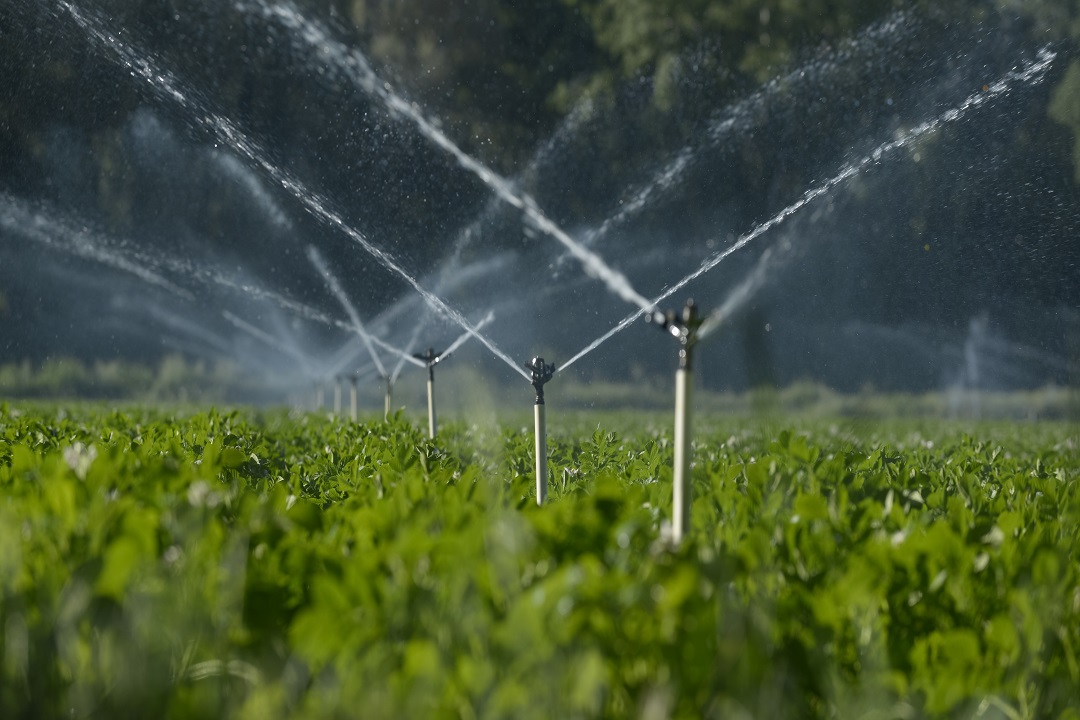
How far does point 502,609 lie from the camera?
2273 mm

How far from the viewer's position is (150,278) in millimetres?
43094

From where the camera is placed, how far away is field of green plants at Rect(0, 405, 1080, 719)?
196cm

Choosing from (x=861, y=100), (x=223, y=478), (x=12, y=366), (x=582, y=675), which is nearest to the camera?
(x=582, y=675)

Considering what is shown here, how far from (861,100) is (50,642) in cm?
3110

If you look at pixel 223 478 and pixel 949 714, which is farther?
pixel 223 478

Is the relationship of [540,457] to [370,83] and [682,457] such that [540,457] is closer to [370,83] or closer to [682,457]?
[682,457]

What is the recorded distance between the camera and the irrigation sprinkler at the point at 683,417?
2764 millimetres

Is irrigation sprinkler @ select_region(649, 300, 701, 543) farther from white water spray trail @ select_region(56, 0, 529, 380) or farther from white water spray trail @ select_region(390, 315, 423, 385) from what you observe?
white water spray trail @ select_region(56, 0, 529, 380)

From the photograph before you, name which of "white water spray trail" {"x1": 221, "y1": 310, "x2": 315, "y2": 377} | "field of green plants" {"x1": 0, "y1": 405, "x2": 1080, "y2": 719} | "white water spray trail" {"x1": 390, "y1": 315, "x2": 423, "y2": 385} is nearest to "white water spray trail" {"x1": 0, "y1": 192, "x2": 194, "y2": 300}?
"white water spray trail" {"x1": 221, "y1": 310, "x2": 315, "y2": 377}

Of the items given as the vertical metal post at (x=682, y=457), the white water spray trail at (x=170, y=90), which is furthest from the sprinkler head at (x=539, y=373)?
the white water spray trail at (x=170, y=90)

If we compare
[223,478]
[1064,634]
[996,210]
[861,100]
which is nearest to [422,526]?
[1064,634]

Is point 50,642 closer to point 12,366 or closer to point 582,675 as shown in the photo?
point 582,675

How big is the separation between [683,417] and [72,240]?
42.6 meters

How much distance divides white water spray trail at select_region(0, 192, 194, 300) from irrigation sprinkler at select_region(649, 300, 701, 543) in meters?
38.1
